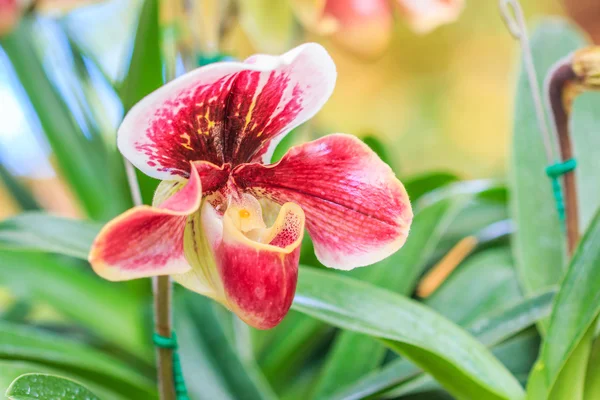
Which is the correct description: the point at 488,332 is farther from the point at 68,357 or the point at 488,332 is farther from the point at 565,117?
the point at 68,357

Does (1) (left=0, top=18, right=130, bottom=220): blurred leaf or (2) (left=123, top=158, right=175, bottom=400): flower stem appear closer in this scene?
(2) (left=123, top=158, right=175, bottom=400): flower stem

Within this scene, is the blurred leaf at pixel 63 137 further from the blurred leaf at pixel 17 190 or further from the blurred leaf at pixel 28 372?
the blurred leaf at pixel 28 372

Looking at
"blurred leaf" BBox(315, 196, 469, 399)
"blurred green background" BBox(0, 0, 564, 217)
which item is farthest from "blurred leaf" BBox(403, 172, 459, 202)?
"blurred green background" BBox(0, 0, 564, 217)

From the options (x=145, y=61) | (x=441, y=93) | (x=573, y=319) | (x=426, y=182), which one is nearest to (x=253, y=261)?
(x=573, y=319)

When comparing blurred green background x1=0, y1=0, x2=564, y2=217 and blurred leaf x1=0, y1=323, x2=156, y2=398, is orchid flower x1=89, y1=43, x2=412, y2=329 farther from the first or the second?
blurred green background x1=0, y1=0, x2=564, y2=217


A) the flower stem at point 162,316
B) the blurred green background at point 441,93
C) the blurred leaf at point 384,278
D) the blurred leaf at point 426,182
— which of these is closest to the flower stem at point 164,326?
the flower stem at point 162,316

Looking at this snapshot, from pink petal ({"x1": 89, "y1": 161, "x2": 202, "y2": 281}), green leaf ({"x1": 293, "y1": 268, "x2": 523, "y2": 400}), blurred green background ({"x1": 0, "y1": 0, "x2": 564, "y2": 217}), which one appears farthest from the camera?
blurred green background ({"x1": 0, "y1": 0, "x2": 564, "y2": 217})
